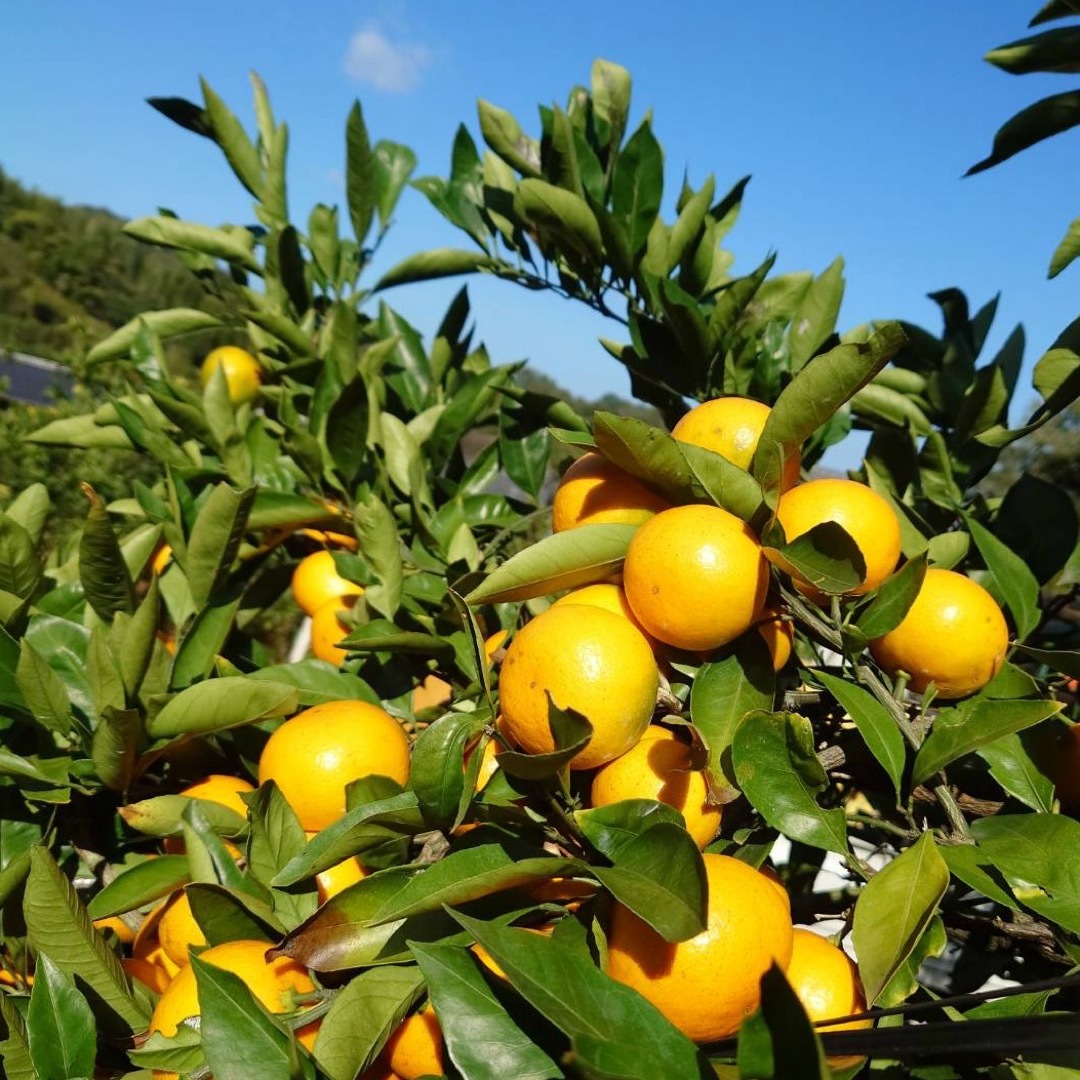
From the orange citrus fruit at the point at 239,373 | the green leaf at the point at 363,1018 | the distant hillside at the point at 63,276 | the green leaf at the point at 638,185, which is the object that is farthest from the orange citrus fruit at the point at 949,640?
the distant hillside at the point at 63,276

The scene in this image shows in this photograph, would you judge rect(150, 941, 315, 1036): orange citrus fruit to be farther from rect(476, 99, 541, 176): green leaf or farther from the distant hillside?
the distant hillside

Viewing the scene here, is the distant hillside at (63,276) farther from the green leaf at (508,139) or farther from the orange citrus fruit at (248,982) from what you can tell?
Result: the orange citrus fruit at (248,982)

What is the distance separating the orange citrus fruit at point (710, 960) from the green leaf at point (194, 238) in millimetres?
1267

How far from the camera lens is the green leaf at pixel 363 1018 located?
1.82 feet

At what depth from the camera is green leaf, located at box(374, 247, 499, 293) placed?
1.37 meters

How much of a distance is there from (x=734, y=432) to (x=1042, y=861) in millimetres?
373

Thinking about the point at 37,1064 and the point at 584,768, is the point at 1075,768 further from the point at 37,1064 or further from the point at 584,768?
the point at 37,1064

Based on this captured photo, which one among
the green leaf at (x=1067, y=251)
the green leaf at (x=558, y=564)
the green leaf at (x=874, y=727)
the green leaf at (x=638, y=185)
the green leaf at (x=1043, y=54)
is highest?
the green leaf at (x=1043, y=54)

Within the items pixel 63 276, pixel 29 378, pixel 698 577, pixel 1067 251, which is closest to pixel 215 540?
pixel 698 577

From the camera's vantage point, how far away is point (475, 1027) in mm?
504

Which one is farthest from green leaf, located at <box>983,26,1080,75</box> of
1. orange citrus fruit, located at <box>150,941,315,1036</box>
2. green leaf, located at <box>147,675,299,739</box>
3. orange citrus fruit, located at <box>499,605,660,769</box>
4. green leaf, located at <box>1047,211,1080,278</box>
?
orange citrus fruit, located at <box>150,941,315,1036</box>

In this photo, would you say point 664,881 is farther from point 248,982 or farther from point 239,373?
point 239,373

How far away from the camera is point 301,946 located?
60cm

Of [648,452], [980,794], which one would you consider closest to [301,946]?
[648,452]
